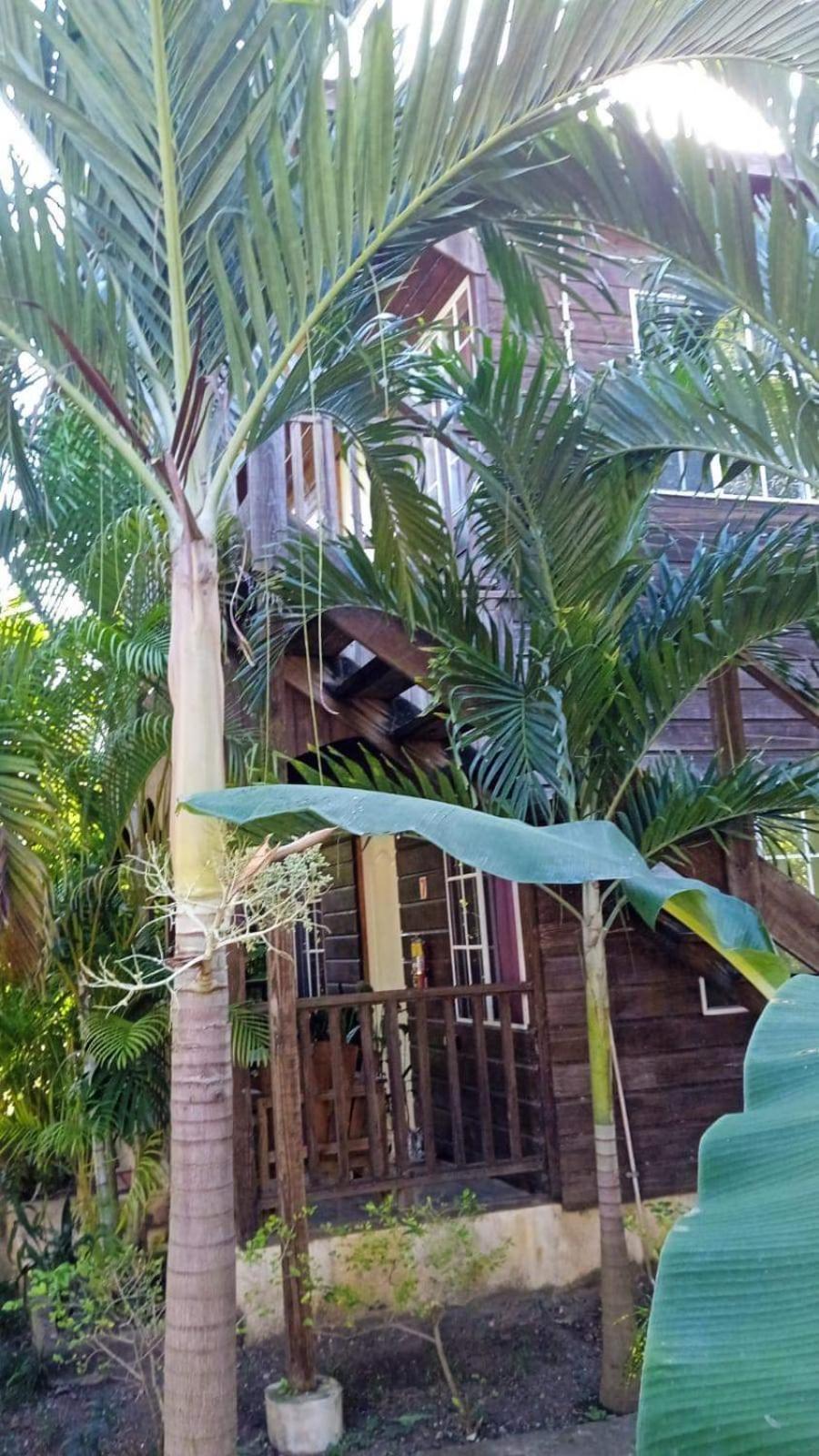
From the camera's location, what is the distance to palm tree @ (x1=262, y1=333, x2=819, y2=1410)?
4027 mm

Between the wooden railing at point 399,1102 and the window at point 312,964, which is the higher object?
the window at point 312,964

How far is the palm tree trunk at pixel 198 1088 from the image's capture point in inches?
96.3

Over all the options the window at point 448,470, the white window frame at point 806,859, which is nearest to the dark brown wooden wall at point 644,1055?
the white window frame at point 806,859

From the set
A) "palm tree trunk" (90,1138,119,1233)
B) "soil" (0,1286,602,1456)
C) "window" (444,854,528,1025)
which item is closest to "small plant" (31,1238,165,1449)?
"soil" (0,1286,602,1456)

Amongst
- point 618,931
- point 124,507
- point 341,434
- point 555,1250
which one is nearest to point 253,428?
point 341,434

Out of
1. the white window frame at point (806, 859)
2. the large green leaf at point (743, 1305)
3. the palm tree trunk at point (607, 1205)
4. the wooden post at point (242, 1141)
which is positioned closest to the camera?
the large green leaf at point (743, 1305)

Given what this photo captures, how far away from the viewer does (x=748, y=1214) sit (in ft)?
2.77

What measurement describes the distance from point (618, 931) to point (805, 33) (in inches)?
150

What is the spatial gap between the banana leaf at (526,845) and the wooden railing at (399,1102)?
2.81 metres

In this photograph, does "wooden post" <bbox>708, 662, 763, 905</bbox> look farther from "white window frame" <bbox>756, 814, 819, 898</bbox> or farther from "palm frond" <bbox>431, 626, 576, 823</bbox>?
"palm frond" <bbox>431, 626, 576, 823</bbox>

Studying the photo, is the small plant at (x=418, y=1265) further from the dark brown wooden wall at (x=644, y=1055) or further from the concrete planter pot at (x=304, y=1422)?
the dark brown wooden wall at (x=644, y=1055)

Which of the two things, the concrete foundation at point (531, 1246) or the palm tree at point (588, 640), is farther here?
the concrete foundation at point (531, 1246)

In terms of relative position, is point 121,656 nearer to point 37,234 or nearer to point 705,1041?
point 37,234

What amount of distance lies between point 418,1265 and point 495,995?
3.95ft
